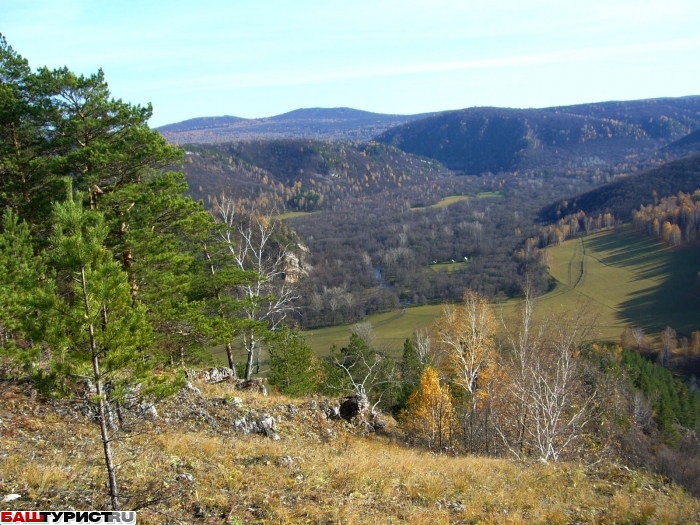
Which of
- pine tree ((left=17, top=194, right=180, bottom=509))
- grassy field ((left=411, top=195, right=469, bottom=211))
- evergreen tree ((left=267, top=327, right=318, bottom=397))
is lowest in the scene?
evergreen tree ((left=267, top=327, right=318, bottom=397))

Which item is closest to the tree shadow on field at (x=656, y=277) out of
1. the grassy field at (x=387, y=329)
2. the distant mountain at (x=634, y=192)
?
the distant mountain at (x=634, y=192)

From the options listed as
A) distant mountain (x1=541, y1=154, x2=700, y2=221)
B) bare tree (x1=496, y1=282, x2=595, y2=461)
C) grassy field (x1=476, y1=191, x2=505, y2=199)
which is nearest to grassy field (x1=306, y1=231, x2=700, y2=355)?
distant mountain (x1=541, y1=154, x2=700, y2=221)

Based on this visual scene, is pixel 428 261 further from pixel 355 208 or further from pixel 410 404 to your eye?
pixel 410 404

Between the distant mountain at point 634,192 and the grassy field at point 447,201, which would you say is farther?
the grassy field at point 447,201

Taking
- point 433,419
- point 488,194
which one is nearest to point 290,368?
point 433,419

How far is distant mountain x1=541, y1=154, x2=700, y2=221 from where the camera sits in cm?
12218

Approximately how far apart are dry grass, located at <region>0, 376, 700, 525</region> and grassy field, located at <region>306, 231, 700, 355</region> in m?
43.5

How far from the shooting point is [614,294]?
7388cm

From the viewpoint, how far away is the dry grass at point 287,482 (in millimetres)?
6941

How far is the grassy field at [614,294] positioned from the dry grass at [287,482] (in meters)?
43.5

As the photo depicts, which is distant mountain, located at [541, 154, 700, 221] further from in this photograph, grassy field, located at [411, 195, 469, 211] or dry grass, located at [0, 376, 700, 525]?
dry grass, located at [0, 376, 700, 525]

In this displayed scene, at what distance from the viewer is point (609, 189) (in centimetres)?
13488

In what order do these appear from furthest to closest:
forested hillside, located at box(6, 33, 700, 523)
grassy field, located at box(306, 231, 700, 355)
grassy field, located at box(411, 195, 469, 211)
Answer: grassy field, located at box(411, 195, 469, 211)
grassy field, located at box(306, 231, 700, 355)
forested hillside, located at box(6, 33, 700, 523)

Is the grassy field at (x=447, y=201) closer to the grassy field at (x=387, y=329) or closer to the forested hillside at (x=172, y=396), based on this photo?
the grassy field at (x=387, y=329)
